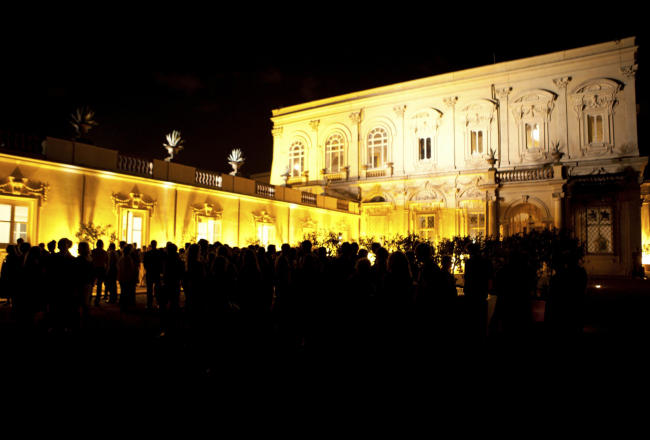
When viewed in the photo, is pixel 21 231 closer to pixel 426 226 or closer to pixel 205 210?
pixel 205 210

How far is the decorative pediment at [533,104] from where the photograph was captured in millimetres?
23984

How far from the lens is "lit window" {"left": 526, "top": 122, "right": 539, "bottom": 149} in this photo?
24.4 metres

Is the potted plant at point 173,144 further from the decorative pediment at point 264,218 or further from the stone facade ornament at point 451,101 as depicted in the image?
the stone facade ornament at point 451,101

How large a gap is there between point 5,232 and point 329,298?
10.9 meters

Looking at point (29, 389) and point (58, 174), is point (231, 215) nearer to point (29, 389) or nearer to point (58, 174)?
point (58, 174)

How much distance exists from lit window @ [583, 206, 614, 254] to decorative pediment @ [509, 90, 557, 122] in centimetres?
596

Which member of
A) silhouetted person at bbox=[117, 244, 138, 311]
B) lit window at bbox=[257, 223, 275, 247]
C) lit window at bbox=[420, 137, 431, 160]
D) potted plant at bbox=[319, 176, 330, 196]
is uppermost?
lit window at bbox=[420, 137, 431, 160]

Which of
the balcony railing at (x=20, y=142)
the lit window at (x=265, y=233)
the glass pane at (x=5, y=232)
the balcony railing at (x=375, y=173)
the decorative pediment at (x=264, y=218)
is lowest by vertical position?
the glass pane at (x=5, y=232)

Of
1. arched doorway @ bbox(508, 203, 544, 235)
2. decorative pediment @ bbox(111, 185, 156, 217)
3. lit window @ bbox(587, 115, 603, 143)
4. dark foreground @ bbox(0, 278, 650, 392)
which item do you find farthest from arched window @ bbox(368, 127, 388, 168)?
dark foreground @ bbox(0, 278, 650, 392)

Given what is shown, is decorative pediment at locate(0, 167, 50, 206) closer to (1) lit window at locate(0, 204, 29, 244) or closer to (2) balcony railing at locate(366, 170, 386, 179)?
(1) lit window at locate(0, 204, 29, 244)

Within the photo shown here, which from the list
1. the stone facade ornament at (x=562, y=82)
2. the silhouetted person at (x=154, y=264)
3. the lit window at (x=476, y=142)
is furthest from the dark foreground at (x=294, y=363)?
the stone facade ornament at (x=562, y=82)

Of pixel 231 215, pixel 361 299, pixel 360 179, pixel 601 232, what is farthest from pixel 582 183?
pixel 361 299

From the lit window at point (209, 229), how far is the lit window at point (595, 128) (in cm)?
2048

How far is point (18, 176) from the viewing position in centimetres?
1199
